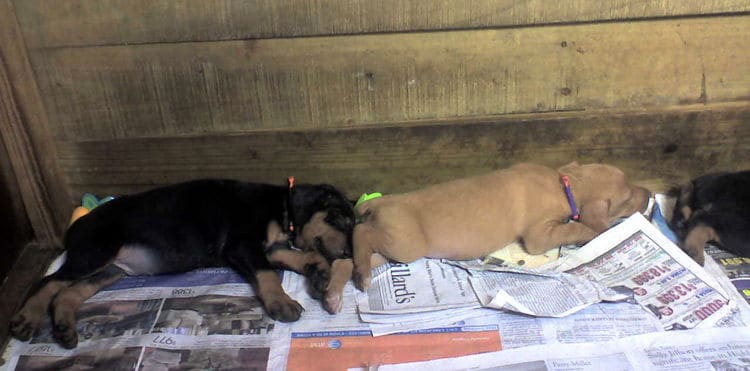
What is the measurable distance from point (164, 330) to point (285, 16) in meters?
0.98

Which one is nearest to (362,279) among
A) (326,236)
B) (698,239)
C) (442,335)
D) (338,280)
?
(338,280)

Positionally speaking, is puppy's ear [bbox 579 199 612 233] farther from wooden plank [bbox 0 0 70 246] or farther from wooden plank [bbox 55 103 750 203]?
wooden plank [bbox 0 0 70 246]

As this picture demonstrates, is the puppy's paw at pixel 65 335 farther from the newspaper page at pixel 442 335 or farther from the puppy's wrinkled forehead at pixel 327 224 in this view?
the puppy's wrinkled forehead at pixel 327 224

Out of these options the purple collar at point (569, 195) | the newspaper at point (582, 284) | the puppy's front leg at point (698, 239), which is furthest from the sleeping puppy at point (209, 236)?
the puppy's front leg at point (698, 239)

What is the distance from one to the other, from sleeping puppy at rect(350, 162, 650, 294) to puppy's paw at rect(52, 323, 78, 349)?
78cm

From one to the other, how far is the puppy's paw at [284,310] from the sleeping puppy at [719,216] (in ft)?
3.92

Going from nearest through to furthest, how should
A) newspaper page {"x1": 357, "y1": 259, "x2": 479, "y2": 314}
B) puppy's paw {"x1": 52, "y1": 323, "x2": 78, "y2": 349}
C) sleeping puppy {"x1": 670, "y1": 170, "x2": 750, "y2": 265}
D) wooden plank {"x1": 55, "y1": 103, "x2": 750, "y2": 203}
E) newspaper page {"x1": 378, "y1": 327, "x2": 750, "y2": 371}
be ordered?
1. newspaper page {"x1": 378, "y1": 327, "x2": 750, "y2": 371}
2. puppy's paw {"x1": 52, "y1": 323, "x2": 78, "y2": 349}
3. newspaper page {"x1": 357, "y1": 259, "x2": 479, "y2": 314}
4. sleeping puppy {"x1": 670, "y1": 170, "x2": 750, "y2": 265}
5. wooden plank {"x1": 55, "y1": 103, "x2": 750, "y2": 203}

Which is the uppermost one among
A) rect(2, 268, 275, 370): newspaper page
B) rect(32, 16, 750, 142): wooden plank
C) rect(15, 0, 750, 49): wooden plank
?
rect(15, 0, 750, 49): wooden plank

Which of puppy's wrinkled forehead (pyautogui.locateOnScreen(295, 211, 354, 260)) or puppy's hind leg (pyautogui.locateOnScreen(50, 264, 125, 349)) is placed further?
puppy's wrinkled forehead (pyautogui.locateOnScreen(295, 211, 354, 260))

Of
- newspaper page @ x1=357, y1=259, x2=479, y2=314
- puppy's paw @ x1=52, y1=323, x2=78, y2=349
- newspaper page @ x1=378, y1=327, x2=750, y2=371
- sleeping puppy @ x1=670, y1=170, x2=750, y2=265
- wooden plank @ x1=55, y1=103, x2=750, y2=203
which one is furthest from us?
wooden plank @ x1=55, y1=103, x2=750, y2=203

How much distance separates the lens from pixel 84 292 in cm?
198

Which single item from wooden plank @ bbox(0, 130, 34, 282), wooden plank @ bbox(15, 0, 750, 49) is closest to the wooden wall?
wooden plank @ bbox(15, 0, 750, 49)

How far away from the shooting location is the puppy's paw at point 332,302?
6.24 feet

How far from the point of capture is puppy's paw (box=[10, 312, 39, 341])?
1.83 m
